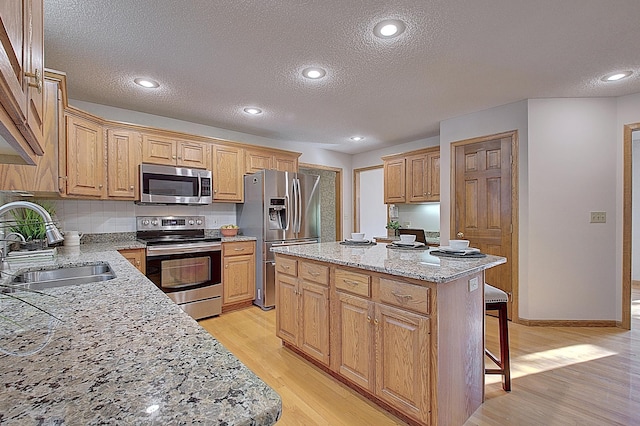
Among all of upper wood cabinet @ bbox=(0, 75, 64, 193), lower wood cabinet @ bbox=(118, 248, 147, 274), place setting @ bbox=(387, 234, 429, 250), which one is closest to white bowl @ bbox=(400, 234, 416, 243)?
place setting @ bbox=(387, 234, 429, 250)

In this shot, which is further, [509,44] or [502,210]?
[502,210]

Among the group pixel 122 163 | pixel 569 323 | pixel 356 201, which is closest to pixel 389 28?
pixel 122 163

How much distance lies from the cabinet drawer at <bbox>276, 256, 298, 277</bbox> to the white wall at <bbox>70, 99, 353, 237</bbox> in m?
1.96

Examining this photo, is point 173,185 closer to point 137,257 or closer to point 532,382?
point 137,257

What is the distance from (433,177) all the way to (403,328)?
10.4 feet

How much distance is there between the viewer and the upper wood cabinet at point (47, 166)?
2.07 meters

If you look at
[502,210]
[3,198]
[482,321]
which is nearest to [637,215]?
[502,210]

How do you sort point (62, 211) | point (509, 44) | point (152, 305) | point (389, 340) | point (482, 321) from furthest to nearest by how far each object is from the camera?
point (62, 211) → point (509, 44) → point (482, 321) → point (389, 340) → point (152, 305)

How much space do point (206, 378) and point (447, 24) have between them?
2.37 m

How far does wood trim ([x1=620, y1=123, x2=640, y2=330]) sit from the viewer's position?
10.3 ft

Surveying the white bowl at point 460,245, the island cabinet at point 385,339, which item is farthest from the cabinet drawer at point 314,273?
the white bowl at point 460,245

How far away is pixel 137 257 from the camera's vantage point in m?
3.06

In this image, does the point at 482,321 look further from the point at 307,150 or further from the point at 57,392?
the point at 307,150

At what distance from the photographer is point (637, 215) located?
511cm
